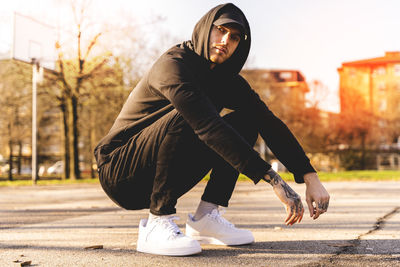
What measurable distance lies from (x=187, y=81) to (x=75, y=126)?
1985 cm

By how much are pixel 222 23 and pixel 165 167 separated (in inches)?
30.7

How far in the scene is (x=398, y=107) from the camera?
4756 cm

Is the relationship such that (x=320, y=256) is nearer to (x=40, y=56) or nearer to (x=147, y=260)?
(x=147, y=260)

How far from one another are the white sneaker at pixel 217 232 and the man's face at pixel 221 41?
35.8 inches

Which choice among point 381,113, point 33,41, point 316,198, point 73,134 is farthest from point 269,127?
point 381,113

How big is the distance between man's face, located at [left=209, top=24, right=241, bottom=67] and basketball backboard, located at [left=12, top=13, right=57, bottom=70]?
15.5 meters

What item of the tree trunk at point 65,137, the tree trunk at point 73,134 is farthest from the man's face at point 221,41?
the tree trunk at point 65,137

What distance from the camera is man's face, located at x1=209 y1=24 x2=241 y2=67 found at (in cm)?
242

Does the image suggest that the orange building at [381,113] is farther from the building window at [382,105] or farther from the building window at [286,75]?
the building window at [286,75]

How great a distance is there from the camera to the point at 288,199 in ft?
6.87

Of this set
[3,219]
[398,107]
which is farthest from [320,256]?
[398,107]

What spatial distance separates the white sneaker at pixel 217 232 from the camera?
2.69m

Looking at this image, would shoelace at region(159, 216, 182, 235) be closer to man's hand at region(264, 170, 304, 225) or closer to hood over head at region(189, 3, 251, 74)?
man's hand at region(264, 170, 304, 225)

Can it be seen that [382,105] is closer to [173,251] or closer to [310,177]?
[310,177]
